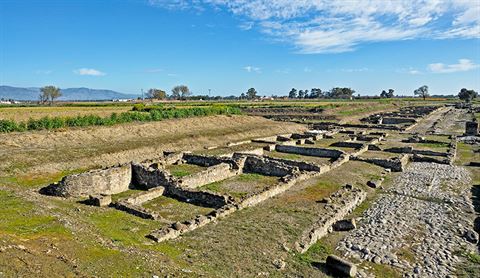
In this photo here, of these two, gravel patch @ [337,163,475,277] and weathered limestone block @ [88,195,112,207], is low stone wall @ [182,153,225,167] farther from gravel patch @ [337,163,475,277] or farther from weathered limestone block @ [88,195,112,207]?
gravel patch @ [337,163,475,277]

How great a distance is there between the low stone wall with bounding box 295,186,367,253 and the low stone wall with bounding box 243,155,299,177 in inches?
171

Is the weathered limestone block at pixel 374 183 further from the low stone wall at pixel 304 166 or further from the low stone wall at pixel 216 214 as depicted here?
the low stone wall at pixel 216 214

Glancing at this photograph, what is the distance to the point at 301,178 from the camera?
20516 millimetres

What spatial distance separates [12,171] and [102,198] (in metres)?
9.30

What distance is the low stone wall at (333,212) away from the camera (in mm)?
12473

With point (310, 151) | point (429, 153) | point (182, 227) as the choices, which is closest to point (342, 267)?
point (182, 227)

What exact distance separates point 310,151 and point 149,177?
15639 mm

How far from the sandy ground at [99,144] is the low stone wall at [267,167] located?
9.22m

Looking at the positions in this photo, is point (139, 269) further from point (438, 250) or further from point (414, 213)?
point (414, 213)

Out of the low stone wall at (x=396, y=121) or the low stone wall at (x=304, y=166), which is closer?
the low stone wall at (x=304, y=166)

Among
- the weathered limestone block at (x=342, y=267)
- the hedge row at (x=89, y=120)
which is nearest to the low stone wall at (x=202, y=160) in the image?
the weathered limestone block at (x=342, y=267)

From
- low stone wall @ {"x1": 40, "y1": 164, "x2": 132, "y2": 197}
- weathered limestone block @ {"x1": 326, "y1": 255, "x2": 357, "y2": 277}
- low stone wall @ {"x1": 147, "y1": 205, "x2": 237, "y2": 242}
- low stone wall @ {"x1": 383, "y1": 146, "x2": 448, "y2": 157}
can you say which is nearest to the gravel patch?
weathered limestone block @ {"x1": 326, "y1": 255, "x2": 357, "y2": 277}

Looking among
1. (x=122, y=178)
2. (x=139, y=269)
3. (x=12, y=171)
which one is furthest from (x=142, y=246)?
(x=12, y=171)

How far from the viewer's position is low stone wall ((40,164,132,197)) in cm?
1688
